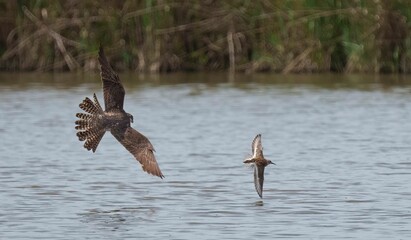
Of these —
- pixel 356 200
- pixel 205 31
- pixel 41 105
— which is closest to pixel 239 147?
pixel 356 200

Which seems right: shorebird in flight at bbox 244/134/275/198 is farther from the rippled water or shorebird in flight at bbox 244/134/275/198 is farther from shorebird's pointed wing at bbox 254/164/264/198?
→ the rippled water

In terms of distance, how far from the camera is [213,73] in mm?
22750

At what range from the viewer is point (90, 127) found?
1046 centimetres

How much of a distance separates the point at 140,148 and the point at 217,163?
119 inches

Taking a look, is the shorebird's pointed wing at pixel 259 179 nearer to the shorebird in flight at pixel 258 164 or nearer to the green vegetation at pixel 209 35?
the shorebird in flight at pixel 258 164

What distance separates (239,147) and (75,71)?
29.0 ft

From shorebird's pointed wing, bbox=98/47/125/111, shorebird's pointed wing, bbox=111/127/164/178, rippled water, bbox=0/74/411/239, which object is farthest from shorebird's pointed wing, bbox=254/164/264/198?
shorebird's pointed wing, bbox=98/47/125/111

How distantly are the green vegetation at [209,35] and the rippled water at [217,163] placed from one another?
0.51m

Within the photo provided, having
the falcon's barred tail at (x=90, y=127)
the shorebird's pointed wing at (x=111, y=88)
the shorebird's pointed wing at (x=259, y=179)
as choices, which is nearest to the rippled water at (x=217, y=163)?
the shorebird's pointed wing at (x=259, y=179)

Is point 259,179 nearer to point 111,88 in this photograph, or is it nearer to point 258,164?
point 258,164

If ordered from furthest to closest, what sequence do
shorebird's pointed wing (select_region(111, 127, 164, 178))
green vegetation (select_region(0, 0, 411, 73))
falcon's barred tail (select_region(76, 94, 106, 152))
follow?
green vegetation (select_region(0, 0, 411, 73)) < falcon's barred tail (select_region(76, 94, 106, 152)) < shorebird's pointed wing (select_region(111, 127, 164, 178))

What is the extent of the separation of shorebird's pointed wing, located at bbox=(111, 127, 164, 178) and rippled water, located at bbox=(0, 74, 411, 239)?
1.22 feet

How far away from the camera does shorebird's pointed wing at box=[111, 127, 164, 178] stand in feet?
31.8

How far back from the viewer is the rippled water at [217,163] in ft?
31.0
